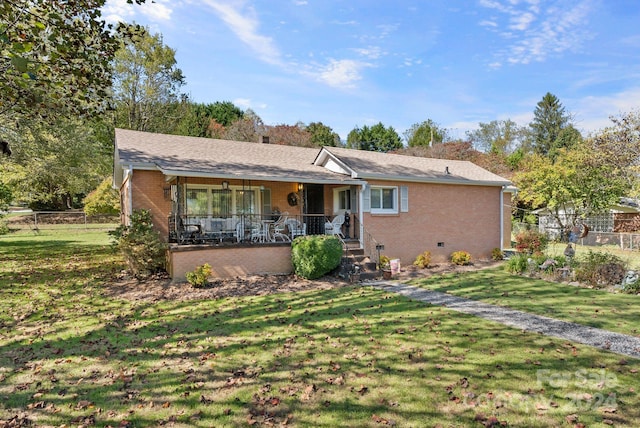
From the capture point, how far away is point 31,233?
29.3 meters

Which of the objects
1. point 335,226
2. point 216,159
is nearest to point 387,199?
point 335,226

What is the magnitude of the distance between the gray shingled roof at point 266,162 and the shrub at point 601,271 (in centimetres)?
631

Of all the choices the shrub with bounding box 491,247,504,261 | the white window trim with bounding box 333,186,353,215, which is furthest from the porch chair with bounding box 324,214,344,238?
the shrub with bounding box 491,247,504,261

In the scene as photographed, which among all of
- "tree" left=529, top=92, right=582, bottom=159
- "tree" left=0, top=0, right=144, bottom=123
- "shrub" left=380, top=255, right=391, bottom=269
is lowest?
"shrub" left=380, top=255, right=391, bottom=269

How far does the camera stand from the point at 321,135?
1710 inches

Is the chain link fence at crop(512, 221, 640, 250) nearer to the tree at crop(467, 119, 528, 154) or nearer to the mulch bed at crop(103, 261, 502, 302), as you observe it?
the mulch bed at crop(103, 261, 502, 302)

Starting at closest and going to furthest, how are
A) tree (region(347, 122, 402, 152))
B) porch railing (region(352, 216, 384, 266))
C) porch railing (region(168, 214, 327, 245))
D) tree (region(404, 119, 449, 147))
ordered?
porch railing (region(168, 214, 327, 245)), porch railing (region(352, 216, 384, 266)), tree (region(404, 119, 449, 147)), tree (region(347, 122, 402, 152))

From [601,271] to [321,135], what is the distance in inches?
1400

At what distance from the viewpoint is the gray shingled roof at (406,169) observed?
1487 cm

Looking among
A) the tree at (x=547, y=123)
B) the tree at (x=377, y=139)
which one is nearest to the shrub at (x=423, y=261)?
the tree at (x=377, y=139)

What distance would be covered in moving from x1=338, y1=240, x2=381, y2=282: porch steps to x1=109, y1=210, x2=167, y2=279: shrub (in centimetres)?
612

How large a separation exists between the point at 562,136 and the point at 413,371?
51417 mm

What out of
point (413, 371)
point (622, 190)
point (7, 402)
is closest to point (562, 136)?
point (622, 190)

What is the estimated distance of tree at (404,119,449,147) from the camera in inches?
1799
